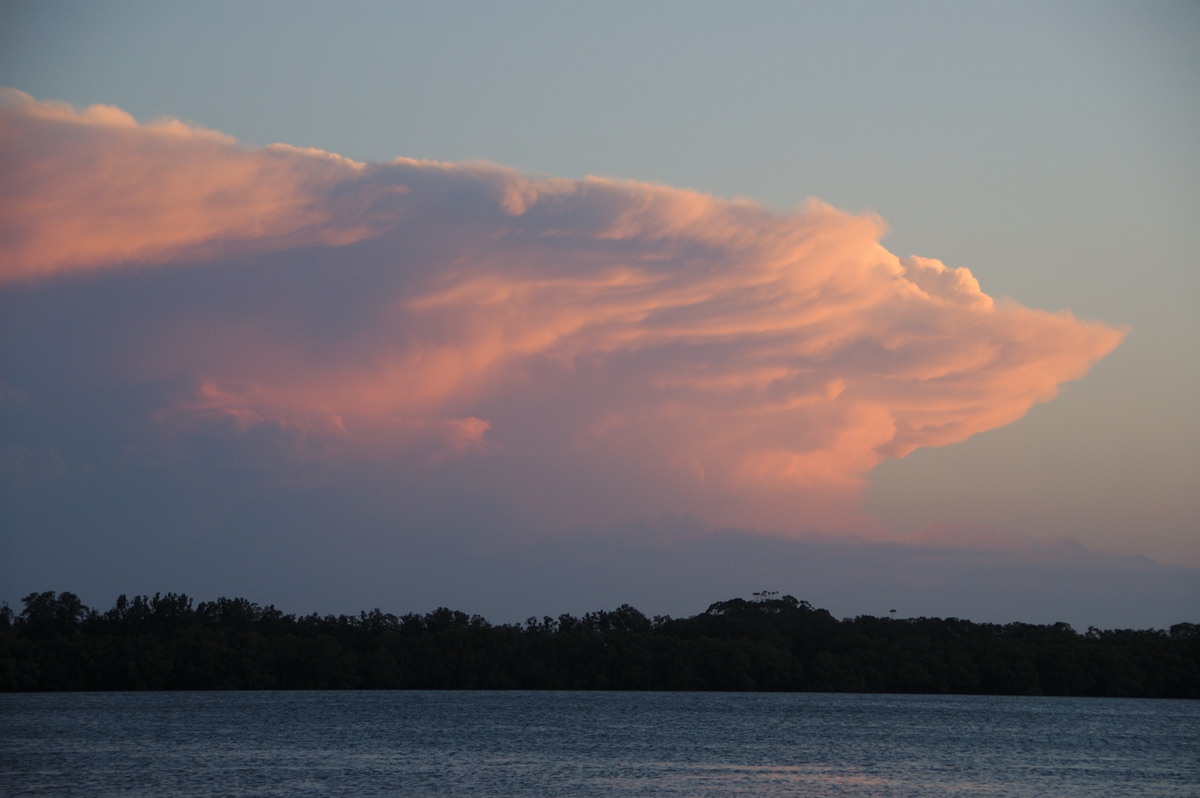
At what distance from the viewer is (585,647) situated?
6442 inches

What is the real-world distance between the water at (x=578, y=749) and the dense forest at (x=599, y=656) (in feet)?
25.7

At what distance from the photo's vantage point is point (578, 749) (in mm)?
82000

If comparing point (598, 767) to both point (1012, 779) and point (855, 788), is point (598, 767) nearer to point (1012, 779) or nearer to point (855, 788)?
point (855, 788)

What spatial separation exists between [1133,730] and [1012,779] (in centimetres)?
5236

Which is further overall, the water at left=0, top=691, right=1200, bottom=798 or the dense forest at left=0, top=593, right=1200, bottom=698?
the dense forest at left=0, top=593, right=1200, bottom=698

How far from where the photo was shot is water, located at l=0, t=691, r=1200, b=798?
199 ft

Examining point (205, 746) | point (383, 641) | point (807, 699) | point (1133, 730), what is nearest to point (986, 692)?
point (807, 699)

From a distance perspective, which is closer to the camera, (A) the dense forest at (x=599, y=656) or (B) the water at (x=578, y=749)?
(B) the water at (x=578, y=749)

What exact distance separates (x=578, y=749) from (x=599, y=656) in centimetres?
8125

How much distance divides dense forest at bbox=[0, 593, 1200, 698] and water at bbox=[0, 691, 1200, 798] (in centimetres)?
784

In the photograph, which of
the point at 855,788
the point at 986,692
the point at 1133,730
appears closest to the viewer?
the point at 855,788

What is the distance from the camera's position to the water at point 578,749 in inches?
2391

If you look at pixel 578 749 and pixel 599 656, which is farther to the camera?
pixel 599 656

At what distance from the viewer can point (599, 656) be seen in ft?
533
